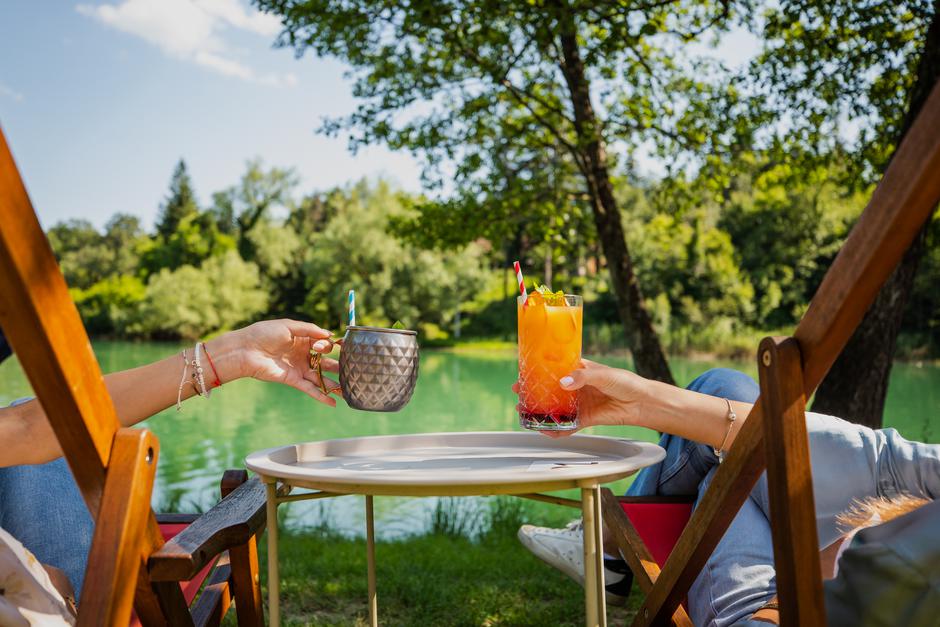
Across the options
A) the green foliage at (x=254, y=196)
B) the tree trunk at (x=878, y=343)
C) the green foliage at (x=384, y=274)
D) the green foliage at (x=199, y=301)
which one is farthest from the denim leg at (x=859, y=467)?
the green foliage at (x=254, y=196)

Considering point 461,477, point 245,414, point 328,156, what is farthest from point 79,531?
point 328,156

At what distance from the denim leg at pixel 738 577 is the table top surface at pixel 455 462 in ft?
0.99

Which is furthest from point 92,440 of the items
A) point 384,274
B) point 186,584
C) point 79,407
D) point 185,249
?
point 185,249

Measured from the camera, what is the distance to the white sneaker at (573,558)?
2.30m

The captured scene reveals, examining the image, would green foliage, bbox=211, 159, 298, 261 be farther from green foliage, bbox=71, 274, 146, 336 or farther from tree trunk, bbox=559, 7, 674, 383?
tree trunk, bbox=559, 7, 674, 383

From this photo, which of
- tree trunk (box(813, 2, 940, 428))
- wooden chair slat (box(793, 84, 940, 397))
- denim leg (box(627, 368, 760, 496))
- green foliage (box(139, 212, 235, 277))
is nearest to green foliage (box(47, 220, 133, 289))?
green foliage (box(139, 212, 235, 277))

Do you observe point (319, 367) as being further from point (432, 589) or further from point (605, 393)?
point (432, 589)

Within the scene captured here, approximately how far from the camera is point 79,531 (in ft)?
5.25

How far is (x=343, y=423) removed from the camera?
11500 mm

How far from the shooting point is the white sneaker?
90.4 inches

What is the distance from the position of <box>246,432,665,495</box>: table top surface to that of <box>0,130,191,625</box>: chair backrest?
24cm

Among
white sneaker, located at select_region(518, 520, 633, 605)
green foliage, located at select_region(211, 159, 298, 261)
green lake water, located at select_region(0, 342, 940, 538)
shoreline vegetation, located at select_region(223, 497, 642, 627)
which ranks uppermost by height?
green foliage, located at select_region(211, 159, 298, 261)

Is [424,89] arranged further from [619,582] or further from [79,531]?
[79,531]

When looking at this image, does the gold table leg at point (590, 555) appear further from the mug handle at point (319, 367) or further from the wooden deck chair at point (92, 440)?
the mug handle at point (319, 367)
